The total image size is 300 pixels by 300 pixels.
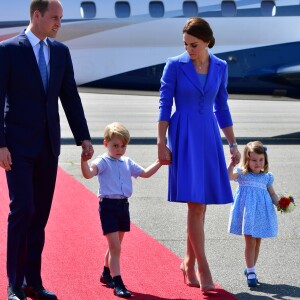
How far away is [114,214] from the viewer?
22.5 ft

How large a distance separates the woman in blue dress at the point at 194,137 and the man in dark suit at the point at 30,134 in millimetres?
660

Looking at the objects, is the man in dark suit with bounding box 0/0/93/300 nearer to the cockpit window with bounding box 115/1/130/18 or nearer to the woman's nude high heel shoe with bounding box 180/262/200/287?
the woman's nude high heel shoe with bounding box 180/262/200/287

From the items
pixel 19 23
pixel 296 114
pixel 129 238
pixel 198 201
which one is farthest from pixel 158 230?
pixel 296 114

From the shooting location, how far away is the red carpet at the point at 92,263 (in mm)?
6770

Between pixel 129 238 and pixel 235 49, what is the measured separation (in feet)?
34.3

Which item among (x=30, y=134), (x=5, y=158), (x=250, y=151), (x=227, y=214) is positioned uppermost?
(x=30, y=134)

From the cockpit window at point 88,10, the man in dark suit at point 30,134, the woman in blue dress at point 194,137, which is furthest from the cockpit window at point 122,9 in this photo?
the man in dark suit at point 30,134

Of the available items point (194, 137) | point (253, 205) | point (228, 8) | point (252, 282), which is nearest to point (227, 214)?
point (253, 205)

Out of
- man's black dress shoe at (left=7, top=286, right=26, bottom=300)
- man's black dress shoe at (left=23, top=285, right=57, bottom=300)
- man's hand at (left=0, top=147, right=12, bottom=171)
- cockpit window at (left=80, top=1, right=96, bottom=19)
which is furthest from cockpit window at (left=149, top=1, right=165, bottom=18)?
man's black dress shoe at (left=7, top=286, right=26, bottom=300)

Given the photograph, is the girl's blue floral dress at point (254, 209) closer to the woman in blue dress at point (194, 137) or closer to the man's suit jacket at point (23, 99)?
the woman in blue dress at point (194, 137)

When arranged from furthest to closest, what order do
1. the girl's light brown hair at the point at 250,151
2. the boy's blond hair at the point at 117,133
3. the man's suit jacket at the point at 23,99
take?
the girl's light brown hair at the point at 250,151, the boy's blond hair at the point at 117,133, the man's suit jacket at the point at 23,99

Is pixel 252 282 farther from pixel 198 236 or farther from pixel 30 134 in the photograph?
pixel 30 134

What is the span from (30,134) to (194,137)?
3.75 ft

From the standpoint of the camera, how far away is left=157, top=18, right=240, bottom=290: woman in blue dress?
6.83 metres
